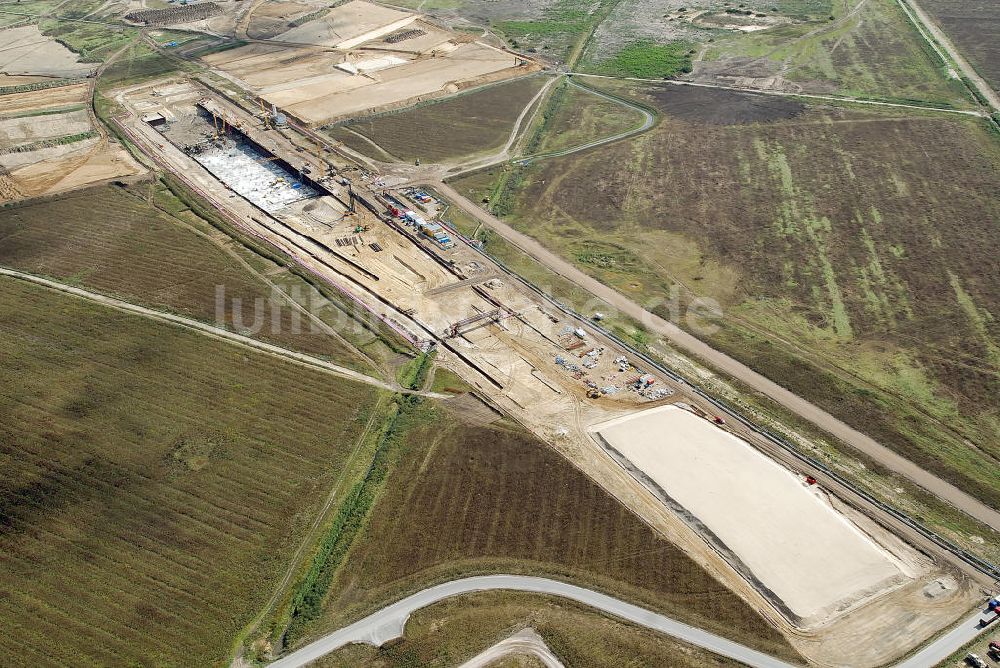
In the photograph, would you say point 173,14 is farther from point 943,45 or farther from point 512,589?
point 943,45

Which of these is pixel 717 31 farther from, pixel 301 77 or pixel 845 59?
pixel 301 77

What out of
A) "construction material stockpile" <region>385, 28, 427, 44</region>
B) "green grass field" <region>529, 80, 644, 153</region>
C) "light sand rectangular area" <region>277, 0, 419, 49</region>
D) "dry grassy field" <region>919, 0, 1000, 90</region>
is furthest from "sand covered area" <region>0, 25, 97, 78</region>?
"dry grassy field" <region>919, 0, 1000, 90</region>

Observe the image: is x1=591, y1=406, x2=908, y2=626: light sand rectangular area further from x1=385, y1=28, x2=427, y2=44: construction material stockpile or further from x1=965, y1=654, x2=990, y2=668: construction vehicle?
x1=385, y1=28, x2=427, y2=44: construction material stockpile

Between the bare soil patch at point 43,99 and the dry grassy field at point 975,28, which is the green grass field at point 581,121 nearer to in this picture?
the dry grassy field at point 975,28

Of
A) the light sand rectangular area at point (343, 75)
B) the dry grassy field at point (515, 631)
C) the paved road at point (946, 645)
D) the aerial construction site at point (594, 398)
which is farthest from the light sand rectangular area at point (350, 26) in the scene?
the paved road at point (946, 645)

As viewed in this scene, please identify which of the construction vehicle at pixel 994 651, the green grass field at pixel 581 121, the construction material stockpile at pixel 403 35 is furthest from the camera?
the construction material stockpile at pixel 403 35

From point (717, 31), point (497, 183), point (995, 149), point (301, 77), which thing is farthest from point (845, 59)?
point (301, 77)
